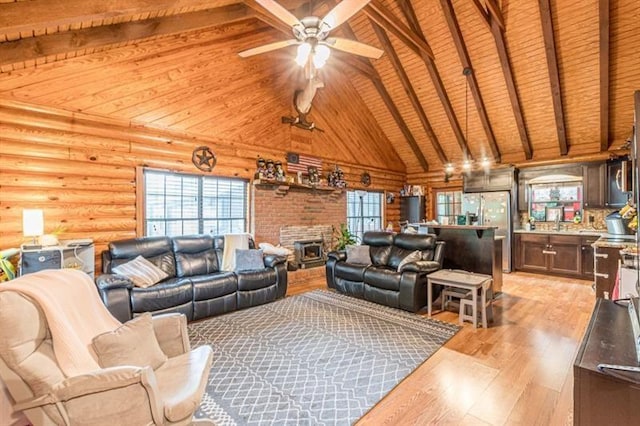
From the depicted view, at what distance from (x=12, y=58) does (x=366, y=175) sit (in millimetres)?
6934

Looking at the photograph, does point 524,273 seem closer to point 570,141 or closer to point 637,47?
point 570,141

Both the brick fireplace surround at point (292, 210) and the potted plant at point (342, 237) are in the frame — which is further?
the potted plant at point (342, 237)

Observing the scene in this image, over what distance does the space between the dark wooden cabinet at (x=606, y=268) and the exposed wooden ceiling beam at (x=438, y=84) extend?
4.08 metres

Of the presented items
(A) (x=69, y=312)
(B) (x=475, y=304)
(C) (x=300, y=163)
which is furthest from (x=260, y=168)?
(A) (x=69, y=312)

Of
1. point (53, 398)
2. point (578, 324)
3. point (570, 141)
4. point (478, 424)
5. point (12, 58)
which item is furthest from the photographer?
point (570, 141)

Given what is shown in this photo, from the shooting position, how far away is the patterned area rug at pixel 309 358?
2.20 metres

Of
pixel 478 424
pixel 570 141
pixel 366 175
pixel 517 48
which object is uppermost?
pixel 517 48

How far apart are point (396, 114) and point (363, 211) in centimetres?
277

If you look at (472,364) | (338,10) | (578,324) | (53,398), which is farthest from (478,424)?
(338,10)

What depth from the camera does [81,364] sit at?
1.59m

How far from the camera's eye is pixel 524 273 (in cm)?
687

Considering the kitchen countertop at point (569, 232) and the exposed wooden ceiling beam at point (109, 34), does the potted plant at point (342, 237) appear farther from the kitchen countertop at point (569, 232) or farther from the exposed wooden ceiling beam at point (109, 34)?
the exposed wooden ceiling beam at point (109, 34)

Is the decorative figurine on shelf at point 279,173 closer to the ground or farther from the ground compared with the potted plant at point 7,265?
farther from the ground

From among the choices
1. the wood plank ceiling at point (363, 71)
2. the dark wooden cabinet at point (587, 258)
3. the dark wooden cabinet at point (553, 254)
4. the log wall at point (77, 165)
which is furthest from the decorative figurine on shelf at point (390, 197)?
the log wall at point (77, 165)
